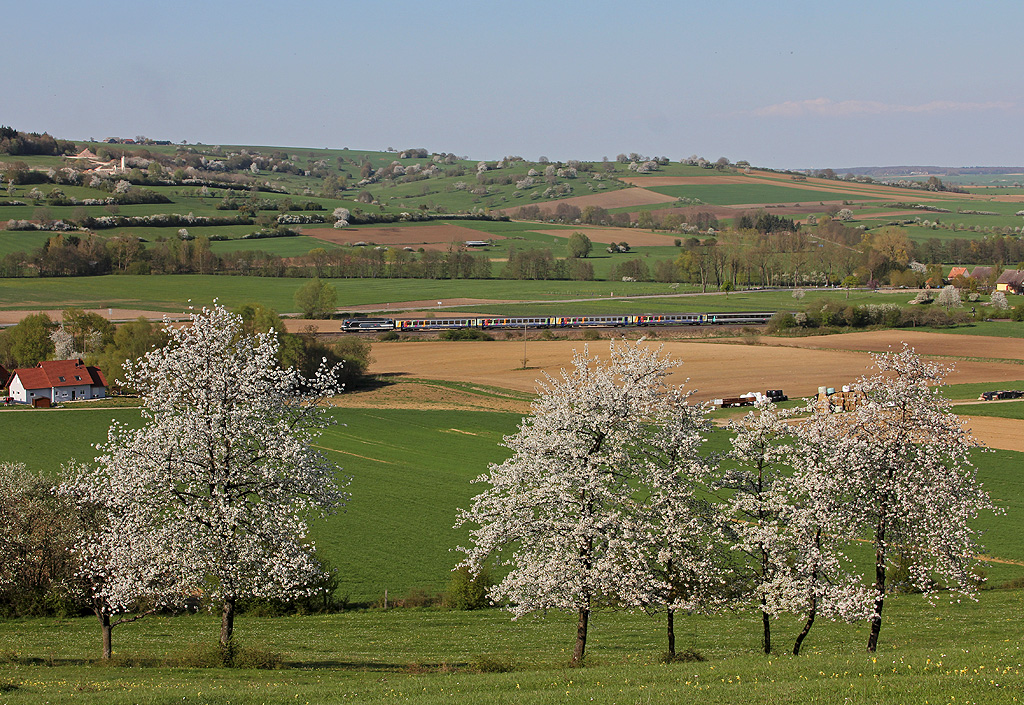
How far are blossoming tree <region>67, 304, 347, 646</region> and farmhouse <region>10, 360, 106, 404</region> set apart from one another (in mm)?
54702

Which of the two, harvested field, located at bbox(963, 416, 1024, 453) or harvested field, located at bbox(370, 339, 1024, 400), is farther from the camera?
harvested field, located at bbox(370, 339, 1024, 400)

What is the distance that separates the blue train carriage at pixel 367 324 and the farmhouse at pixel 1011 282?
89.8 m

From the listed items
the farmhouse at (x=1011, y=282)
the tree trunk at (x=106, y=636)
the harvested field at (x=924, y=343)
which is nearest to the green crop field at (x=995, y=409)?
the harvested field at (x=924, y=343)

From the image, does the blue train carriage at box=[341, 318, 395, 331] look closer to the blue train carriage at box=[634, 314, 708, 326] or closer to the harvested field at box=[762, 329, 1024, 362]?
the blue train carriage at box=[634, 314, 708, 326]

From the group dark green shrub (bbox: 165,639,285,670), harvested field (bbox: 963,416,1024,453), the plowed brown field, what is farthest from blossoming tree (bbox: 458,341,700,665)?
the plowed brown field

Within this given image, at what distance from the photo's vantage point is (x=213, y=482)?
78.2 feet

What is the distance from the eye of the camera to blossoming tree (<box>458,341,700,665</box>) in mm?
23547

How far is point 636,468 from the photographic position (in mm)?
24297

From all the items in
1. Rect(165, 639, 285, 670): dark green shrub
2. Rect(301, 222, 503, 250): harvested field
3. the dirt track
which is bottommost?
Rect(165, 639, 285, 670): dark green shrub

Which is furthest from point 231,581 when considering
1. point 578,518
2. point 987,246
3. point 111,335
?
point 987,246

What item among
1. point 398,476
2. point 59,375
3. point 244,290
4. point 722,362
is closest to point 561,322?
point 722,362

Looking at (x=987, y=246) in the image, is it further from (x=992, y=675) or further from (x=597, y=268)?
(x=992, y=675)

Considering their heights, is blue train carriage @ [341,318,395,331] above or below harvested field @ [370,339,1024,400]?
above

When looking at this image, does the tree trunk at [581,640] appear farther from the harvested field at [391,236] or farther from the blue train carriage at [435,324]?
the harvested field at [391,236]
